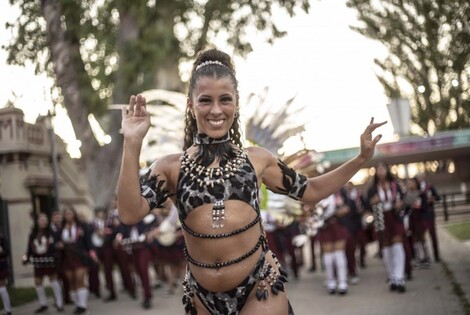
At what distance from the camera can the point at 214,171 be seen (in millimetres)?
3471

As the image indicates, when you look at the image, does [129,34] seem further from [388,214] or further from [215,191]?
[215,191]

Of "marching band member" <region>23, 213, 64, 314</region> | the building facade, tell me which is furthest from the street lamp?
the building facade

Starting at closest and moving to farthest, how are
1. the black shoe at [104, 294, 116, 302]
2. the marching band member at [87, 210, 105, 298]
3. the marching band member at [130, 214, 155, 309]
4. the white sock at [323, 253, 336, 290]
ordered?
the white sock at [323, 253, 336, 290] → the marching band member at [130, 214, 155, 309] → the black shoe at [104, 294, 116, 302] → the marching band member at [87, 210, 105, 298]

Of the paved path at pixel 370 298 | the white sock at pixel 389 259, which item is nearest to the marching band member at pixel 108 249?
the paved path at pixel 370 298

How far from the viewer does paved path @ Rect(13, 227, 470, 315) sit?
9211 millimetres

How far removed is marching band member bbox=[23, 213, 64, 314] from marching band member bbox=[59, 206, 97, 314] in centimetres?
35

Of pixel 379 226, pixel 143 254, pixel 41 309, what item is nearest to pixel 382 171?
pixel 379 226

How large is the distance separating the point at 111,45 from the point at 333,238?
352 inches

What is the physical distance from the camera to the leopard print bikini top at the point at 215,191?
3.43 meters

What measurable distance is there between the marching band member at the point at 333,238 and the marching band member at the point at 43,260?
490 centimetres

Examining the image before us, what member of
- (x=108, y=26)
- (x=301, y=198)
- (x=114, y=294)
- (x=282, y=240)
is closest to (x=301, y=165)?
(x=301, y=198)

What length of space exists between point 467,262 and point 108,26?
10738 millimetres

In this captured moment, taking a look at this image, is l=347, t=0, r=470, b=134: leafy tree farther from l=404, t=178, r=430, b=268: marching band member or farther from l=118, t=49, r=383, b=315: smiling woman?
l=118, t=49, r=383, b=315: smiling woman

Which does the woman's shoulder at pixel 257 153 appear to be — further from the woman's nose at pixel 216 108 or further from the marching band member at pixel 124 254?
the marching band member at pixel 124 254
